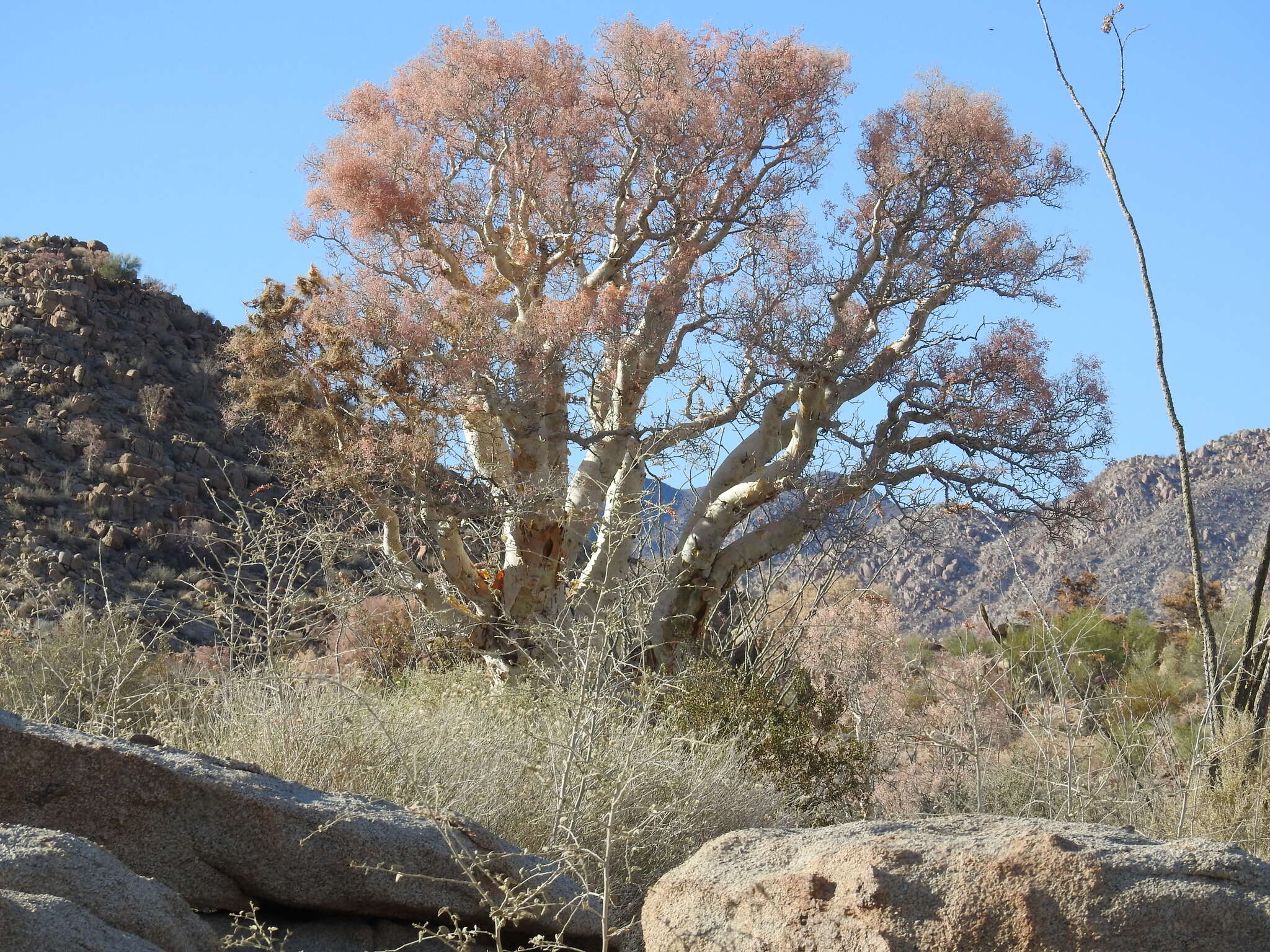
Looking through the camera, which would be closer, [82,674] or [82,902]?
[82,902]

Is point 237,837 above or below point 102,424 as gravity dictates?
below

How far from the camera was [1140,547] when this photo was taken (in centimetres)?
2841

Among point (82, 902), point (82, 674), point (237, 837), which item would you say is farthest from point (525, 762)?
point (82, 674)

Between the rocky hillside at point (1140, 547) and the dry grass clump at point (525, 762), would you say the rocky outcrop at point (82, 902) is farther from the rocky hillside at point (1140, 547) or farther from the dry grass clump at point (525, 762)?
the rocky hillside at point (1140, 547)

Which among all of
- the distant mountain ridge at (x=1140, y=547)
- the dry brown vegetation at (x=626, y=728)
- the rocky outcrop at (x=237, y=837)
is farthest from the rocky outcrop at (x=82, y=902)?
the distant mountain ridge at (x=1140, y=547)

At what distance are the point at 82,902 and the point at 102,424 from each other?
23.5 metres

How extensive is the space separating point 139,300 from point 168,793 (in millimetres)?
29040

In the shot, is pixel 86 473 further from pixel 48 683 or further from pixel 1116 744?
pixel 1116 744

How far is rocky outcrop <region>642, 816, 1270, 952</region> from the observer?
8.58ft

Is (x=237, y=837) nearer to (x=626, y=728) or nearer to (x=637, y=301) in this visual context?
(x=626, y=728)

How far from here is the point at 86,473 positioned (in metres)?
22.4

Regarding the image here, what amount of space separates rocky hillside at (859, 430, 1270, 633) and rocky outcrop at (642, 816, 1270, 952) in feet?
67.4

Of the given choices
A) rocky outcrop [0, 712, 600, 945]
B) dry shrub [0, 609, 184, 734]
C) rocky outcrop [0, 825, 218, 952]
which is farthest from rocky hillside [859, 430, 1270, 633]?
rocky outcrop [0, 825, 218, 952]

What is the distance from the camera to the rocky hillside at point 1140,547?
26.0 m
